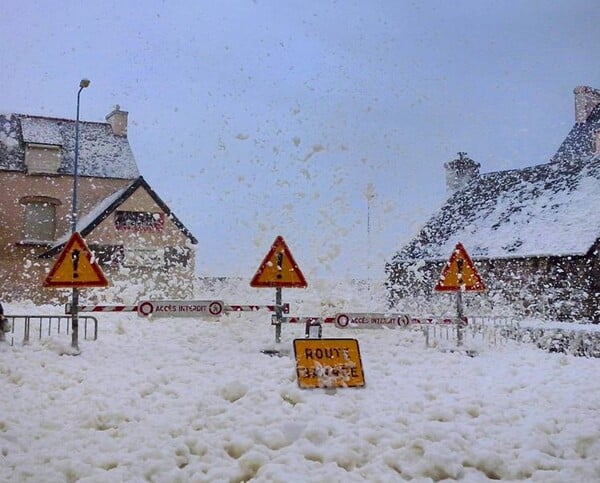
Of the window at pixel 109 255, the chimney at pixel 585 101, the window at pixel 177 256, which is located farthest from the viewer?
the chimney at pixel 585 101

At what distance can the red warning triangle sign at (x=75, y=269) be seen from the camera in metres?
7.79

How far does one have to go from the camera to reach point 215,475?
3652mm

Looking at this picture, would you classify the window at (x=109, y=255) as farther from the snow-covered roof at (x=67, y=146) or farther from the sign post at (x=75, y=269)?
the sign post at (x=75, y=269)

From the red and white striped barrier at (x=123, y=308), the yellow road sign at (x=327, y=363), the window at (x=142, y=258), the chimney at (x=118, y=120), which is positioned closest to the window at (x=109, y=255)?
the window at (x=142, y=258)

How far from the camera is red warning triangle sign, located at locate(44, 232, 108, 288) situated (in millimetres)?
7789

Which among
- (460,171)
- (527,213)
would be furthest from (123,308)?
(460,171)

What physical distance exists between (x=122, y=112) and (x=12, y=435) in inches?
860

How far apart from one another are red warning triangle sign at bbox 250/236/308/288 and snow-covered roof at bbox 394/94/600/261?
493 inches

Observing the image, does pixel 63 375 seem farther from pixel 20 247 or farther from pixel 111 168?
pixel 111 168

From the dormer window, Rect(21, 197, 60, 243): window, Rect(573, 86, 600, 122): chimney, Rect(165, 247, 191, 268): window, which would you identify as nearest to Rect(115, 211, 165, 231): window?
Rect(165, 247, 191, 268): window

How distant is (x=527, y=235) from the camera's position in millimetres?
20828

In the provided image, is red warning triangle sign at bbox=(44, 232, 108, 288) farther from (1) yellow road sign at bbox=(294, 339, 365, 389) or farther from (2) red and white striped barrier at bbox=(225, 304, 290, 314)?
(1) yellow road sign at bbox=(294, 339, 365, 389)

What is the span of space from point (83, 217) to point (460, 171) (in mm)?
15880

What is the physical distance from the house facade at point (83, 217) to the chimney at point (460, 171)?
12318 millimetres
